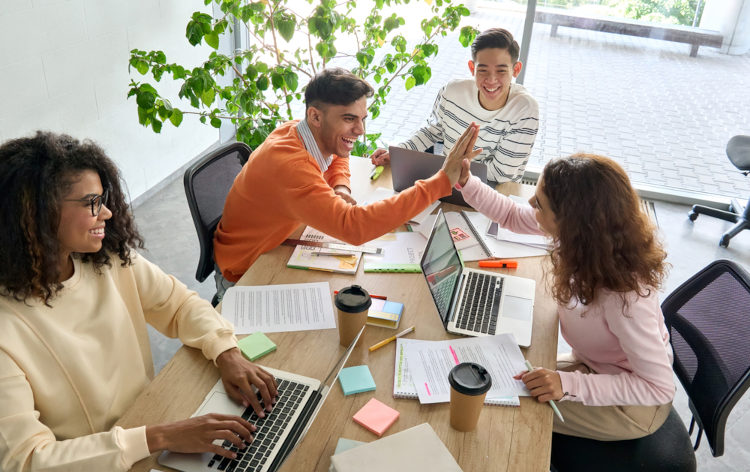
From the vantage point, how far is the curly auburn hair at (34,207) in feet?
4.00

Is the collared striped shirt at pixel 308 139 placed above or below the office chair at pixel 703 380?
above

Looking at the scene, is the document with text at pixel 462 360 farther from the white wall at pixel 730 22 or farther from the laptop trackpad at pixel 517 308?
the white wall at pixel 730 22

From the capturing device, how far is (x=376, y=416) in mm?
1331

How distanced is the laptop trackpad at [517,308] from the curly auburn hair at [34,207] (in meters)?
1.13

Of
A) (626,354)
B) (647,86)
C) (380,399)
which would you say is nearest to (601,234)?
(626,354)

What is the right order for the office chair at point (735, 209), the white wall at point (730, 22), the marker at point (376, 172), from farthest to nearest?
the white wall at point (730, 22) < the office chair at point (735, 209) < the marker at point (376, 172)

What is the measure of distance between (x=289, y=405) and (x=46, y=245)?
24.3 inches

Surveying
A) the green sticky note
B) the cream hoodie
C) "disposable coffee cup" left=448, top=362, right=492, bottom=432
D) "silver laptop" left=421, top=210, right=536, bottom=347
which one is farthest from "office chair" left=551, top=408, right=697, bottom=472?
the cream hoodie

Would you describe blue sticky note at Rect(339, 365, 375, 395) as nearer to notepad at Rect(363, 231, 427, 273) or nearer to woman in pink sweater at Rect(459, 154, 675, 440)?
woman in pink sweater at Rect(459, 154, 675, 440)

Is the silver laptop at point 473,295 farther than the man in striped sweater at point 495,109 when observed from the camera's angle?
No

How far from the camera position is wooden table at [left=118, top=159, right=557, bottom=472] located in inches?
49.4

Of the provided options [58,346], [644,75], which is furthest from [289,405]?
[644,75]

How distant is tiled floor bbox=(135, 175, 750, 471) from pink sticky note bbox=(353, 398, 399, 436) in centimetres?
162

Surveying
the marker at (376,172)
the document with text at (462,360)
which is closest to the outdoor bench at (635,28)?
the marker at (376,172)
